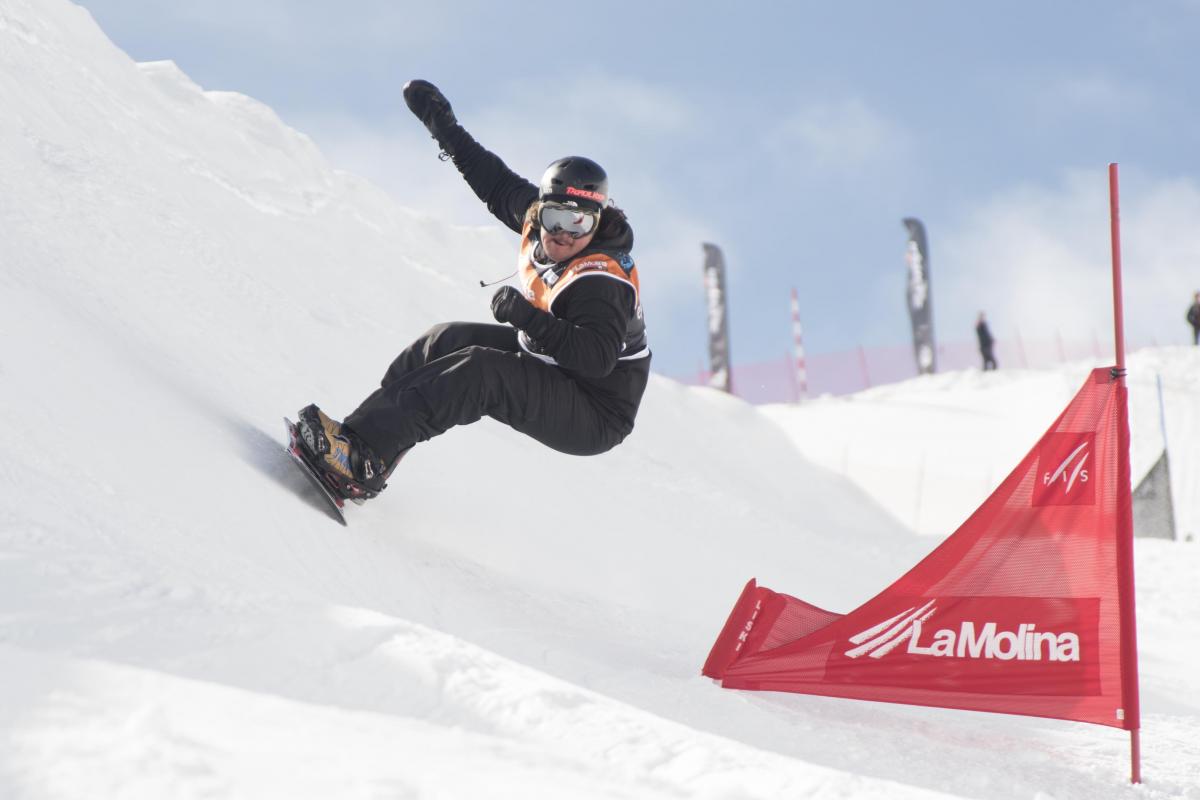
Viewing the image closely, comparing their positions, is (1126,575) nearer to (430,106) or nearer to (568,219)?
(568,219)

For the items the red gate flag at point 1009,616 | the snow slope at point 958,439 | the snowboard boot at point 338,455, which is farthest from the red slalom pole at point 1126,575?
the snow slope at point 958,439

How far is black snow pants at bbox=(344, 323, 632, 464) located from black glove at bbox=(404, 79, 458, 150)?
91 centimetres

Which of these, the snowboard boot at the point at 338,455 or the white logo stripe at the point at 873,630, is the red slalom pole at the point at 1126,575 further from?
the snowboard boot at the point at 338,455

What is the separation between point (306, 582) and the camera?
9.52ft

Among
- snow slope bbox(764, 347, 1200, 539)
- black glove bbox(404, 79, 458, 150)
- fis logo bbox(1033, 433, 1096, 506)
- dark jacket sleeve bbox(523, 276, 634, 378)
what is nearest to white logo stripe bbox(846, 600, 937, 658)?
fis logo bbox(1033, 433, 1096, 506)

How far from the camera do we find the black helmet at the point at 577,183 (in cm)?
349

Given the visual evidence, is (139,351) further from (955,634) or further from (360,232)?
(360,232)

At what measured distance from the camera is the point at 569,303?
A: 3.42 metres

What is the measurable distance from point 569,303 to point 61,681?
6.15 ft

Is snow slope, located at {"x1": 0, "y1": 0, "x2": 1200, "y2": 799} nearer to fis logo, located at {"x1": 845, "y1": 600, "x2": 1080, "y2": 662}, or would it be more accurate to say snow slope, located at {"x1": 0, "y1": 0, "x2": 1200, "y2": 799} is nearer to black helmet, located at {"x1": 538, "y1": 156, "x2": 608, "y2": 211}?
fis logo, located at {"x1": 845, "y1": 600, "x2": 1080, "y2": 662}

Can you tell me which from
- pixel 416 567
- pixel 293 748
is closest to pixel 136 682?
pixel 293 748

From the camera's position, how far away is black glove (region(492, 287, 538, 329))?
3.22m

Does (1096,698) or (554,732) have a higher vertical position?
(1096,698)

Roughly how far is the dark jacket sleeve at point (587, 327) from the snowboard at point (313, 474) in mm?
790
